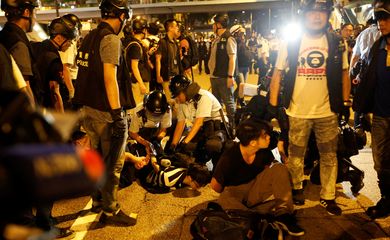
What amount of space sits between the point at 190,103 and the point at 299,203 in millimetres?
1879

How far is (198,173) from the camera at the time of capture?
15.2 ft

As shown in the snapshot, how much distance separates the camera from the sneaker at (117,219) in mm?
3826

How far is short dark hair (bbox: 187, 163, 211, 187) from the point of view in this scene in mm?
4609

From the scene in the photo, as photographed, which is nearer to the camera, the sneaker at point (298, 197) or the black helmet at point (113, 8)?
the black helmet at point (113, 8)

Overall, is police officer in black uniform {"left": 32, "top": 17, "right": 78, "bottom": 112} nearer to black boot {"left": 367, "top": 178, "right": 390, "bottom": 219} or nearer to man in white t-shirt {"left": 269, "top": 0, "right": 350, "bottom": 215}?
man in white t-shirt {"left": 269, "top": 0, "right": 350, "bottom": 215}

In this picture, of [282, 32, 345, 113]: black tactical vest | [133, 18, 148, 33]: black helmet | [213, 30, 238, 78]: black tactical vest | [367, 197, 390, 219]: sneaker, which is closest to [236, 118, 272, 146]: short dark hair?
[282, 32, 345, 113]: black tactical vest

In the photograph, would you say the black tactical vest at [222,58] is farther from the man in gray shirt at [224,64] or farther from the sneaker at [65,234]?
the sneaker at [65,234]

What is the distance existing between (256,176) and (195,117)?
1744 mm

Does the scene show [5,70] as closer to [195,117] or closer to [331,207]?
[195,117]

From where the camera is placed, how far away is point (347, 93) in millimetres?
3766

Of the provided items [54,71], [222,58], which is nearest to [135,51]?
[222,58]

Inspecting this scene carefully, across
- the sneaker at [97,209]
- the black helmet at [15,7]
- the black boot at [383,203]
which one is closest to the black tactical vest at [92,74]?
the black helmet at [15,7]

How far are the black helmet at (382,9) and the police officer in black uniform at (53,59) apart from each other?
10.8ft

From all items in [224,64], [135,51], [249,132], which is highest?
[135,51]
